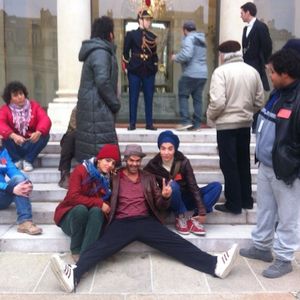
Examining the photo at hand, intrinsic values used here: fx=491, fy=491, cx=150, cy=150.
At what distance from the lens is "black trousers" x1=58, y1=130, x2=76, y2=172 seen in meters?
5.61

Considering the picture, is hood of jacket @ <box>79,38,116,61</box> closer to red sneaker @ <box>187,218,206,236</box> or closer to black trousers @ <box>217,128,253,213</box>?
black trousers @ <box>217,128,253,213</box>

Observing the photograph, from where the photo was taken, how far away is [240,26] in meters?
7.99

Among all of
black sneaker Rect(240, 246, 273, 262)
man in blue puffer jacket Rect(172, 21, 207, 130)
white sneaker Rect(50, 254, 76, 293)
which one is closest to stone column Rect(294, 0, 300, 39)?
man in blue puffer jacket Rect(172, 21, 207, 130)

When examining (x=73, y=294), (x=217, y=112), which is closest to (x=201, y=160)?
(x=217, y=112)

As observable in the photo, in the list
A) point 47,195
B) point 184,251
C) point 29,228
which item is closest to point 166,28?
point 47,195

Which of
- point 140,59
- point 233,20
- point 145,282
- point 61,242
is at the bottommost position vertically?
point 145,282

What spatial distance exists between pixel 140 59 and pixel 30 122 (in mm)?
2003

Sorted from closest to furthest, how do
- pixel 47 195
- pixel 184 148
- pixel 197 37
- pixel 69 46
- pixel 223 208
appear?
pixel 223 208 → pixel 47 195 → pixel 184 148 → pixel 197 37 → pixel 69 46

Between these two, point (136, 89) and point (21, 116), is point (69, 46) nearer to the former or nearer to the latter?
point (136, 89)

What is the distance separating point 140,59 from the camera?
23.3 ft

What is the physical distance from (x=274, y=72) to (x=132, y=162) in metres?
1.50

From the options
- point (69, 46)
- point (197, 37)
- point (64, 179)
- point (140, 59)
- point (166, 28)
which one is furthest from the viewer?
point (166, 28)

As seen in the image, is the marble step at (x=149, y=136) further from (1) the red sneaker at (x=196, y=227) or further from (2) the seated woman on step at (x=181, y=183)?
(1) the red sneaker at (x=196, y=227)

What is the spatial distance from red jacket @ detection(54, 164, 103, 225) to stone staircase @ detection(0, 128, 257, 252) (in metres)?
0.45
